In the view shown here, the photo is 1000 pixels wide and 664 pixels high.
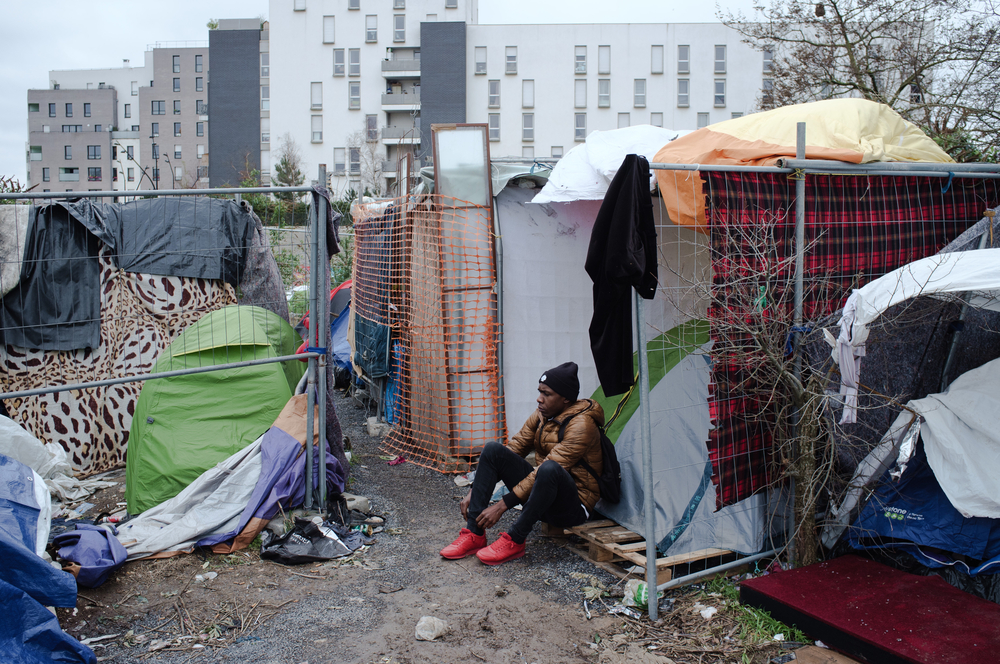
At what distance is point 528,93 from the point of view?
4238 centimetres

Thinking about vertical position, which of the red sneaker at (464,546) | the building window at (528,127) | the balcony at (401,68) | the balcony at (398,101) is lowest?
the red sneaker at (464,546)

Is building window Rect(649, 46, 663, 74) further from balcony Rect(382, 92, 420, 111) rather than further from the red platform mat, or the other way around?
the red platform mat

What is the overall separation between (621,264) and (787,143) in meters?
1.50

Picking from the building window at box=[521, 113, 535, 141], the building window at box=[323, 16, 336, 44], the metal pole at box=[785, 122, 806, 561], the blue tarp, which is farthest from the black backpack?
the building window at box=[323, 16, 336, 44]

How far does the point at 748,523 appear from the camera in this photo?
3748mm

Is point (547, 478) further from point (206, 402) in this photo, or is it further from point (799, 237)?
point (206, 402)

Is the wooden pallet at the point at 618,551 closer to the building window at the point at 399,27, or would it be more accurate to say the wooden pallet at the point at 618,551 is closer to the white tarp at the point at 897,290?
the white tarp at the point at 897,290

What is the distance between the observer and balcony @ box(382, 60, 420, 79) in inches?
1658

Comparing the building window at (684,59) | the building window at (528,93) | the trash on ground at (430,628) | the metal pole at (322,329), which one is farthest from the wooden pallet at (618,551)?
the building window at (684,59)

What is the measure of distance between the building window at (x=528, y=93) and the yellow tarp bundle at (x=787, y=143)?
133 ft

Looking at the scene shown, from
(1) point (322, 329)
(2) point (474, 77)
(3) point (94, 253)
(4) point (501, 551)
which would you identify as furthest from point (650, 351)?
(2) point (474, 77)

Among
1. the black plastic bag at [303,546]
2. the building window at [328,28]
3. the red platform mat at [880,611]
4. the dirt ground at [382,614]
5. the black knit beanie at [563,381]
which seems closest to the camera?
the red platform mat at [880,611]

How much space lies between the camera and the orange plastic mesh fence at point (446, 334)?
582 cm

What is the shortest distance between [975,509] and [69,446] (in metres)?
6.33
